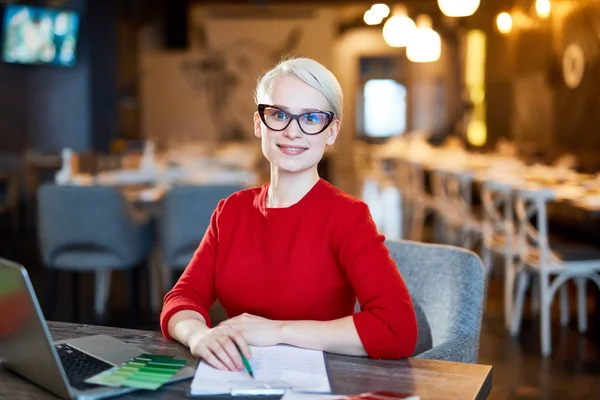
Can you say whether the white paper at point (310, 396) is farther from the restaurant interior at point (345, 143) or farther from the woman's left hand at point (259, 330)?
the restaurant interior at point (345, 143)

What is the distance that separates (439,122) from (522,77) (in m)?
7.90

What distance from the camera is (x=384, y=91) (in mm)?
18406

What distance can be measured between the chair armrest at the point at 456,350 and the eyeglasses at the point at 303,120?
519 millimetres

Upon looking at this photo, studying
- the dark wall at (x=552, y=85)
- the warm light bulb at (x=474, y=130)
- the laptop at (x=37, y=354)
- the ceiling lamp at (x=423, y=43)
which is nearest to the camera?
the laptop at (x=37, y=354)

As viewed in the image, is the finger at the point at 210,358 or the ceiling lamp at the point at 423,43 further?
the ceiling lamp at the point at 423,43

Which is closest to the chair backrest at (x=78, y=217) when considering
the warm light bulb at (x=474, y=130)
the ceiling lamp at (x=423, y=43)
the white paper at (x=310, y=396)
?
the white paper at (x=310, y=396)

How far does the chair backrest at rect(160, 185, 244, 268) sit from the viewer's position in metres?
4.41

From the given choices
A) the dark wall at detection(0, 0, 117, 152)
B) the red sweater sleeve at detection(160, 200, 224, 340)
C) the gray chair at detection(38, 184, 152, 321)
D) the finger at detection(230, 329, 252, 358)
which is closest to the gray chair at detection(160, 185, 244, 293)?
the gray chair at detection(38, 184, 152, 321)

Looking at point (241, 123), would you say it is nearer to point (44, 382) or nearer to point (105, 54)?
point (105, 54)

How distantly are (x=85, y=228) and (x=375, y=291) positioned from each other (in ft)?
10.6

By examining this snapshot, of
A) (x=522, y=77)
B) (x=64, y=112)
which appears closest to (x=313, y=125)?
(x=522, y=77)

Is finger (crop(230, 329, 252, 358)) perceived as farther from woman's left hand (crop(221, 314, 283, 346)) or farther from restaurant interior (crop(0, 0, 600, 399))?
restaurant interior (crop(0, 0, 600, 399))

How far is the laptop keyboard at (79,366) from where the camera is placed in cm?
128

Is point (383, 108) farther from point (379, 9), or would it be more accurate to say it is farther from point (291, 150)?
point (291, 150)
